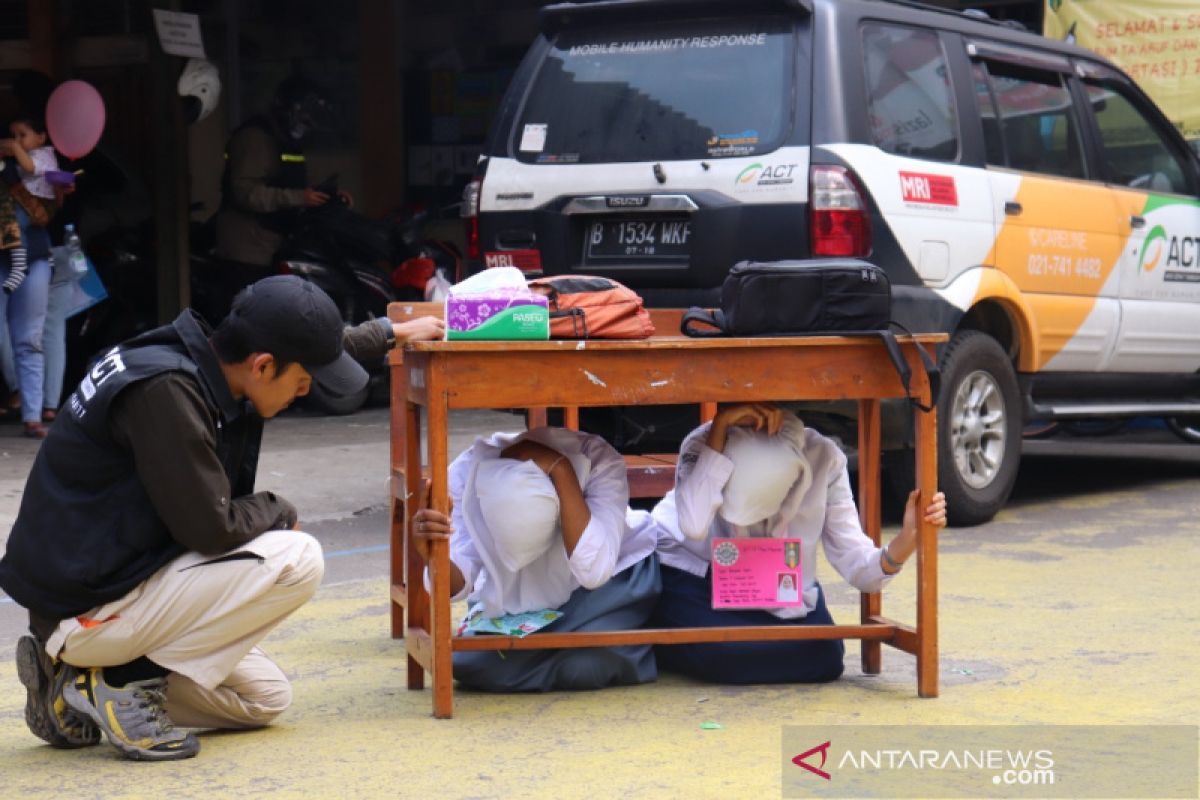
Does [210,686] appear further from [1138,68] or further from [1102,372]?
[1138,68]

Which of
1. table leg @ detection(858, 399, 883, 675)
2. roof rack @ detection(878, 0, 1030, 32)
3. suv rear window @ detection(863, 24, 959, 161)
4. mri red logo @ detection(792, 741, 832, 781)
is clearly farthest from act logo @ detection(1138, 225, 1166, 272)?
mri red logo @ detection(792, 741, 832, 781)

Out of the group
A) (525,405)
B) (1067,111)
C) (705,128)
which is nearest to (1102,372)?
(1067,111)

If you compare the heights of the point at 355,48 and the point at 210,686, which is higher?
the point at 355,48

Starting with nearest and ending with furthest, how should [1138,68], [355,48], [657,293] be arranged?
[657,293]
[1138,68]
[355,48]

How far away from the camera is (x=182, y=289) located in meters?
12.0

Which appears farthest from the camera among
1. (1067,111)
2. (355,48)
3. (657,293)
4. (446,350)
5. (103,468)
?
(355,48)

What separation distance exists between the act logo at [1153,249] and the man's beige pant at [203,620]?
536 centimetres

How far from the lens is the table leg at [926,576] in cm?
466

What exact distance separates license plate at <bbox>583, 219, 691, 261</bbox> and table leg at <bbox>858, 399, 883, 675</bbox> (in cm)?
201

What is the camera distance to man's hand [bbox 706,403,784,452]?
4.75 meters

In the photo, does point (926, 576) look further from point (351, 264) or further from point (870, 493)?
point (351, 264)

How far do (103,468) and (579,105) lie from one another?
152 inches

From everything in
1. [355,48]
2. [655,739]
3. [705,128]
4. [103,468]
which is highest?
[355,48]

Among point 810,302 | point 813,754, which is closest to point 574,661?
point 813,754
